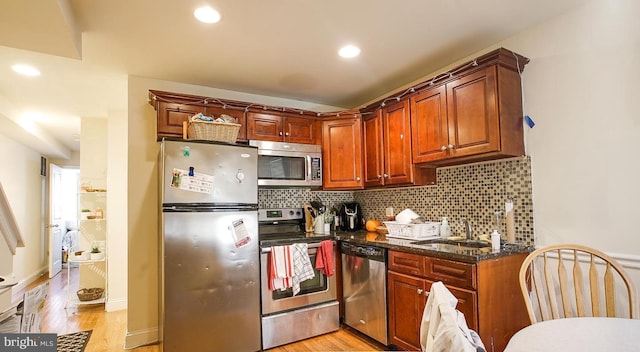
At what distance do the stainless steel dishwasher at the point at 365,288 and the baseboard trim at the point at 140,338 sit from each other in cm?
176

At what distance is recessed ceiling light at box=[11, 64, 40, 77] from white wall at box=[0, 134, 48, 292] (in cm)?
269

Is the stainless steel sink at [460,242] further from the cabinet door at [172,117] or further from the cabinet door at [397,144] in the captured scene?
the cabinet door at [172,117]

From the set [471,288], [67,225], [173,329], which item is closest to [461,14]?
[471,288]

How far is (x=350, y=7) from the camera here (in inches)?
80.4

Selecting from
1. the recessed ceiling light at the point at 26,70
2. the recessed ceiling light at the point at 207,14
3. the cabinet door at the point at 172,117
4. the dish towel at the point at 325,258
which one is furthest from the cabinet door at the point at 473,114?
the recessed ceiling light at the point at 26,70

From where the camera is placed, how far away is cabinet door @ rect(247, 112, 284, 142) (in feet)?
10.6

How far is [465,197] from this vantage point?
9.04ft

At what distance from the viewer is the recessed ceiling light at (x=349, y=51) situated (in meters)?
2.57

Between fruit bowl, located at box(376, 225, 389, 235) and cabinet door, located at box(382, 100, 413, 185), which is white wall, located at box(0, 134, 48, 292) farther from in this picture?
cabinet door, located at box(382, 100, 413, 185)

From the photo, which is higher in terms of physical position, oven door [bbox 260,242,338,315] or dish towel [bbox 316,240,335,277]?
dish towel [bbox 316,240,335,277]

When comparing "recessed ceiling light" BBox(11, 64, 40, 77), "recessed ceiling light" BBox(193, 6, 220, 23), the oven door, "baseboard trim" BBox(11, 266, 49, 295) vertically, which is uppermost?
"recessed ceiling light" BBox(193, 6, 220, 23)

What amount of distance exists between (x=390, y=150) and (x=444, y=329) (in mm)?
2365

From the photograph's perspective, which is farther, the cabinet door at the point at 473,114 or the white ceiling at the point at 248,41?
the cabinet door at the point at 473,114

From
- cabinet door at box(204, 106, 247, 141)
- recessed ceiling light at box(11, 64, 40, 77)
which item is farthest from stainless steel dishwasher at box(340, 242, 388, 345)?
recessed ceiling light at box(11, 64, 40, 77)
